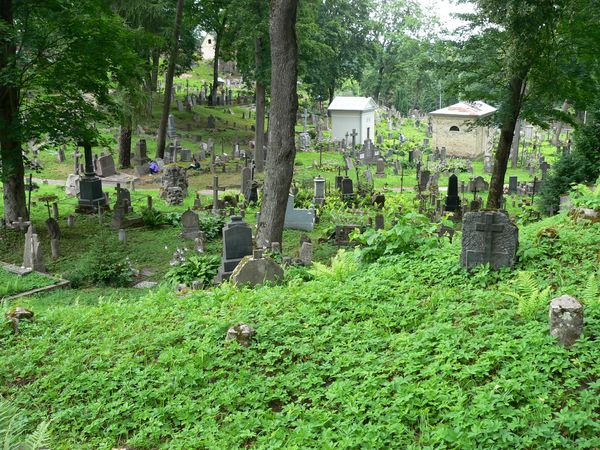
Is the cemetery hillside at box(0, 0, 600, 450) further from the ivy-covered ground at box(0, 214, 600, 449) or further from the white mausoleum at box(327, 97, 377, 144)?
the white mausoleum at box(327, 97, 377, 144)

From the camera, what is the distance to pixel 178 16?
23.7 metres

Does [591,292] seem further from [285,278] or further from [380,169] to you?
[380,169]

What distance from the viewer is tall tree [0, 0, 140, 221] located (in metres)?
14.2

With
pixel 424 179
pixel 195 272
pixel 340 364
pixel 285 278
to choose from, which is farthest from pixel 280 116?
pixel 424 179

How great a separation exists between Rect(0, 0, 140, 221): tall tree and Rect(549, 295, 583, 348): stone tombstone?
40.7ft

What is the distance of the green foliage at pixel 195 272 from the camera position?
1134cm

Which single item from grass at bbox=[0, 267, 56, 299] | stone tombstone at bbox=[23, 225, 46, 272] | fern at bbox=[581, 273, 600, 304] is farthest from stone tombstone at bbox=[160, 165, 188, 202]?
fern at bbox=[581, 273, 600, 304]

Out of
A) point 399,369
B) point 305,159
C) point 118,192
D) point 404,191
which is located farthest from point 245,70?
point 399,369

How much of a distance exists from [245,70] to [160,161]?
9.18 meters

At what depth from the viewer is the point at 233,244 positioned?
11.2m

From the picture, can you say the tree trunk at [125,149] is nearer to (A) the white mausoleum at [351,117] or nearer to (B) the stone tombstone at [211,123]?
(B) the stone tombstone at [211,123]

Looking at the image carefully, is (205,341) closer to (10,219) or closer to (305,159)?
(10,219)

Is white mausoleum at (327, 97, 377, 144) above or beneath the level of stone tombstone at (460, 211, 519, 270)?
above

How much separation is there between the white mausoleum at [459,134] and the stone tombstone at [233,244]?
2819 centimetres
